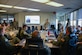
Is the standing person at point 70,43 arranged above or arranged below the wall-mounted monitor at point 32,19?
below

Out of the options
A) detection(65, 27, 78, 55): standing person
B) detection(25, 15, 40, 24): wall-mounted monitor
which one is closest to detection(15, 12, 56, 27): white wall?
detection(25, 15, 40, 24): wall-mounted monitor

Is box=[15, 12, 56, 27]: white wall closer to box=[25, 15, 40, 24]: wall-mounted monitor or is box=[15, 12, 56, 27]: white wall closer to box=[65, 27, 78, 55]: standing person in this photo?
box=[25, 15, 40, 24]: wall-mounted monitor

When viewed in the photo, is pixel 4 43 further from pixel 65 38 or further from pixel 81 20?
pixel 81 20

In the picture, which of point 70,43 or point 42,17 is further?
point 42,17

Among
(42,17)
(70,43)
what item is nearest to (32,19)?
(42,17)

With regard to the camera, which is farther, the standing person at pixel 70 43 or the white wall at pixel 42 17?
the white wall at pixel 42 17

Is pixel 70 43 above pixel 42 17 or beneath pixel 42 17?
beneath

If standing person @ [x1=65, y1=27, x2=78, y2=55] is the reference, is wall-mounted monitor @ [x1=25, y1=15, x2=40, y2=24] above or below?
above

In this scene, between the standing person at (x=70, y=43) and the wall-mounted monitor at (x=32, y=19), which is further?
the wall-mounted monitor at (x=32, y=19)

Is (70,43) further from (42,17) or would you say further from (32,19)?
(32,19)

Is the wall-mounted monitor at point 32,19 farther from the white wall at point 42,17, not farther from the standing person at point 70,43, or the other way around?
the standing person at point 70,43

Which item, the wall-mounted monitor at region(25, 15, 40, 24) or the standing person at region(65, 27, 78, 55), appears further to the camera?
the wall-mounted monitor at region(25, 15, 40, 24)

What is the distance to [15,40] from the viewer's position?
180 inches

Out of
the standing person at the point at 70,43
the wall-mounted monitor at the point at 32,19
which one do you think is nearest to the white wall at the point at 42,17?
the wall-mounted monitor at the point at 32,19
